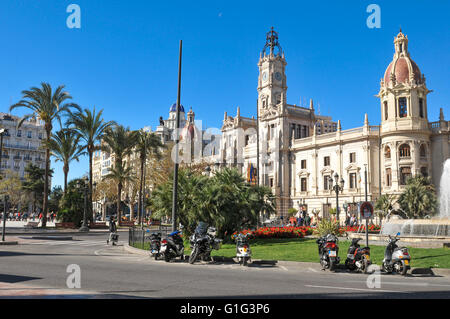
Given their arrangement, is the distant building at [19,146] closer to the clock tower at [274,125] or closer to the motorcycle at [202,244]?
the clock tower at [274,125]

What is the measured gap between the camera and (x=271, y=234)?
67.8 feet

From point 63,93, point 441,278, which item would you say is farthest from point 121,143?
point 441,278

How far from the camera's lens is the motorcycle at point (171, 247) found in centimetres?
1343

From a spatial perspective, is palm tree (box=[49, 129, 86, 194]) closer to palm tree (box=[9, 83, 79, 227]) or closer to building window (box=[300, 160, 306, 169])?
palm tree (box=[9, 83, 79, 227])

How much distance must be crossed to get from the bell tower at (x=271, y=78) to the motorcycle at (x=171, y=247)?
5106 centimetres

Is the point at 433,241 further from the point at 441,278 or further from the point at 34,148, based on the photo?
the point at 34,148

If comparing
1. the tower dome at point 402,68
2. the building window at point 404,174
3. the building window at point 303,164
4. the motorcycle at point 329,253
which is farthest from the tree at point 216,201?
the building window at point 303,164

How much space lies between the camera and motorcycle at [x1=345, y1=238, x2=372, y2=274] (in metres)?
11.2

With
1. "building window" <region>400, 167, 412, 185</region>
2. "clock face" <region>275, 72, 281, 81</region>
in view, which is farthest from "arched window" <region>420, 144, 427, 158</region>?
"clock face" <region>275, 72, 281, 81</region>

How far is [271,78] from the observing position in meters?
64.6

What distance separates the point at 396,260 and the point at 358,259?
102cm

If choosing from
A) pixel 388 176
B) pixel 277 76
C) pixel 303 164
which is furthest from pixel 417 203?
pixel 277 76

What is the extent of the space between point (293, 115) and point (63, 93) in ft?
118

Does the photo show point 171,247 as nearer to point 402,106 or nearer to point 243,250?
point 243,250
